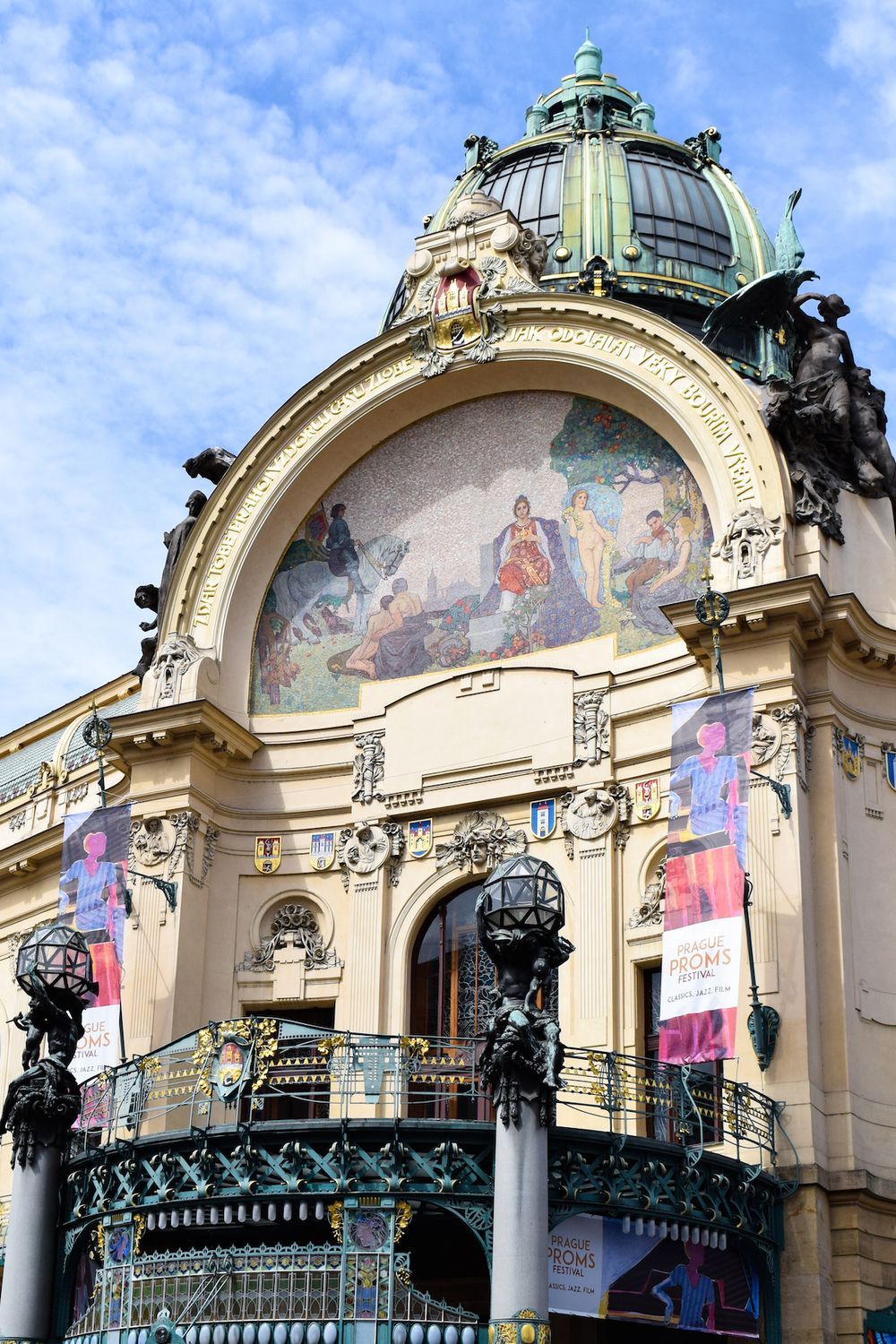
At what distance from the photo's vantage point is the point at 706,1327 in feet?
59.3

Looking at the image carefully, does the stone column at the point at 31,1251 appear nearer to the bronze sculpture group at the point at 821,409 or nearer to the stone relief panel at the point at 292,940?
the stone relief panel at the point at 292,940

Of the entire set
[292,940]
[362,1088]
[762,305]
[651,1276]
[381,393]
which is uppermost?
[762,305]

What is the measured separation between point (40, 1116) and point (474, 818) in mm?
6978

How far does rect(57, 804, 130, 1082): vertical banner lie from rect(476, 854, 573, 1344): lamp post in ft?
22.7

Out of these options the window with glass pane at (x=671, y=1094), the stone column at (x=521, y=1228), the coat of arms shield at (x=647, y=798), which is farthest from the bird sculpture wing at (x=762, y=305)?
the stone column at (x=521, y=1228)

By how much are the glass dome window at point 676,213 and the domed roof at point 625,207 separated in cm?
2

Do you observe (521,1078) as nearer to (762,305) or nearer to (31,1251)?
(31,1251)

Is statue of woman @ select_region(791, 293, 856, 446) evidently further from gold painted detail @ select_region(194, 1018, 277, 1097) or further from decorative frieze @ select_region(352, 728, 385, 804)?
gold painted detail @ select_region(194, 1018, 277, 1097)

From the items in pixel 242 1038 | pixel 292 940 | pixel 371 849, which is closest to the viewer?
pixel 242 1038

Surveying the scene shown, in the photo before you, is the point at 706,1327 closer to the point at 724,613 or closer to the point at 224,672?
the point at 724,613

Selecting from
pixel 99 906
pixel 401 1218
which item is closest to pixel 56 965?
pixel 99 906

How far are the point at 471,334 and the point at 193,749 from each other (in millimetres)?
6597

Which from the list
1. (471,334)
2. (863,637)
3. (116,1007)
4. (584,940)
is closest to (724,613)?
(863,637)

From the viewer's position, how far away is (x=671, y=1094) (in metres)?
19.1
